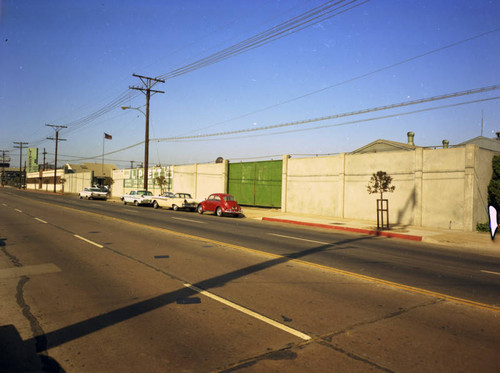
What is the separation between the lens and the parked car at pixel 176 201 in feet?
99.0

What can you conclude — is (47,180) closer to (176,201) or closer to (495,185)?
(176,201)

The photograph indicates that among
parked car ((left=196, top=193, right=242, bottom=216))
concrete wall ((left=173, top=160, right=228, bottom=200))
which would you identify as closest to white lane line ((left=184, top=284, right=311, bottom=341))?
parked car ((left=196, top=193, right=242, bottom=216))

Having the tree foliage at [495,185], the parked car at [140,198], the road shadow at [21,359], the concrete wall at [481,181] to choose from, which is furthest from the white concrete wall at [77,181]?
the road shadow at [21,359]

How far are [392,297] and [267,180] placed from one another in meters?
26.3

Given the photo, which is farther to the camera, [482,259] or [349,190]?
[349,190]

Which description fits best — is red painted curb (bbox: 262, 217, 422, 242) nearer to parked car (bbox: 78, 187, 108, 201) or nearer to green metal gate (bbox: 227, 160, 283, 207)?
green metal gate (bbox: 227, 160, 283, 207)

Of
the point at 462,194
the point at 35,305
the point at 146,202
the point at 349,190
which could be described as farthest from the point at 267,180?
the point at 35,305

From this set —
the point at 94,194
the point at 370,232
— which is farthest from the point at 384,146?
the point at 94,194

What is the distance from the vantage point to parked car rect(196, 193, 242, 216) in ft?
85.4

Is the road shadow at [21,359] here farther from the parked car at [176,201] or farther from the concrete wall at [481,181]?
the parked car at [176,201]

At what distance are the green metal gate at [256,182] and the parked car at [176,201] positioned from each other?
592cm

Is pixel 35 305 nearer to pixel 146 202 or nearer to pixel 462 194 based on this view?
pixel 462 194

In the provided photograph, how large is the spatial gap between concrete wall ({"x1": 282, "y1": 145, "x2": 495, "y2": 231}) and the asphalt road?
10320 mm

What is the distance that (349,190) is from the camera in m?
25.5
